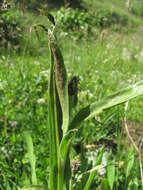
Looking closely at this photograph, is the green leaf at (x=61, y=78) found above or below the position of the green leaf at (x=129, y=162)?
above

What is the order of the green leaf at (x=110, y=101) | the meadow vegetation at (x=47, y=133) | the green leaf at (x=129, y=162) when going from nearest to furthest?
the green leaf at (x=110, y=101)
the meadow vegetation at (x=47, y=133)
the green leaf at (x=129, y=162)

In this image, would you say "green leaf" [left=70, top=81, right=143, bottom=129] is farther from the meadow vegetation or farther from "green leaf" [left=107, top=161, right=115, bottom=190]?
"green leaf" [left=107, top=161, right=115, bottom=190]

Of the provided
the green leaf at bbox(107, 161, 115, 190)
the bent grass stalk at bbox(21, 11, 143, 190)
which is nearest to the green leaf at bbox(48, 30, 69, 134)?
the bent grass stalk at bbox(21, 11, 143, 190)

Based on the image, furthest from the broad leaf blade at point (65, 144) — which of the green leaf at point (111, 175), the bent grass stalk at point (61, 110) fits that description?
the green leaf at point (111, 175)

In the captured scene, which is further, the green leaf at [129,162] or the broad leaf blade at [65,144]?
the green leaf at [129,162]

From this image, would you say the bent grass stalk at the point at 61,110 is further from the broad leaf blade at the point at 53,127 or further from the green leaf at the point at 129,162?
the green leaf at the point at 129,162

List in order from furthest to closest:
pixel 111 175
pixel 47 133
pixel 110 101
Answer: pixel 47 133
pixel 111 175
pixel 110 101

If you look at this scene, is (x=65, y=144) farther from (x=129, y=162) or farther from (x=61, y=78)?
(x=129, y=162)

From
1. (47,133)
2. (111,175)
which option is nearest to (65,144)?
(111,175)
